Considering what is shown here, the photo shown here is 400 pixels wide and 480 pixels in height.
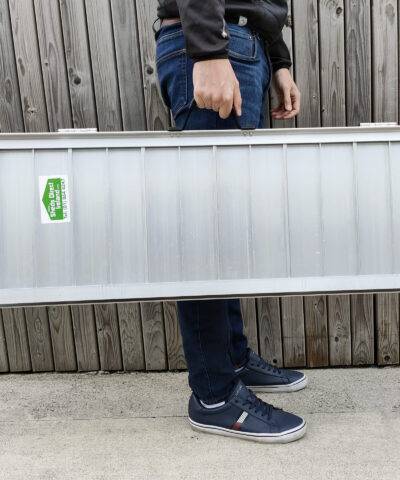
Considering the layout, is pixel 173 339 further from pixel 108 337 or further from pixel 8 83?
pixel 8 83

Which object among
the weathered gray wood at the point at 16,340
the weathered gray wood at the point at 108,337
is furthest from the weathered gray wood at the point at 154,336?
the weathered gray wood at the point at 16,340

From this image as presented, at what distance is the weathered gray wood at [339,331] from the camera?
74.3 inches

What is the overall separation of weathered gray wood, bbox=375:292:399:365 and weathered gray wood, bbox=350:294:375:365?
0.10 ft

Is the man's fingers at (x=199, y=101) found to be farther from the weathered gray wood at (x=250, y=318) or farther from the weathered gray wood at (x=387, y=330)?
the weathered gray wood at (x=387, y=330)

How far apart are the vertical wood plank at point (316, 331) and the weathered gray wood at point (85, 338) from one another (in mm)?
937

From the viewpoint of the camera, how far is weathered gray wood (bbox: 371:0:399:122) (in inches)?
68.3

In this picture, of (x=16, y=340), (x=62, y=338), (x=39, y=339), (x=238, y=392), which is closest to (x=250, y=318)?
(x=238, y=392)

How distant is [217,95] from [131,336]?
1.18 metres

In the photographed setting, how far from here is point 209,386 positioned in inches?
53.1

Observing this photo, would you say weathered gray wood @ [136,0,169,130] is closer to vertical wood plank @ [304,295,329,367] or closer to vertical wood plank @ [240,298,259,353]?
vertical wood plank @ [240,298,259,353]

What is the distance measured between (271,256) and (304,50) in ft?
3.37

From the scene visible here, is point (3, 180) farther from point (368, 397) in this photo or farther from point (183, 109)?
point (368, 397)

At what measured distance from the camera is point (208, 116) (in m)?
1.22

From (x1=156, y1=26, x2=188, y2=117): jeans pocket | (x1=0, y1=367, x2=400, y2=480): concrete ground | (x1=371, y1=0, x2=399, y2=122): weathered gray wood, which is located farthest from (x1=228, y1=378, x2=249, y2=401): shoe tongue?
(x1=371, y1=0, x2=399, y2=122): weathered gray wood
